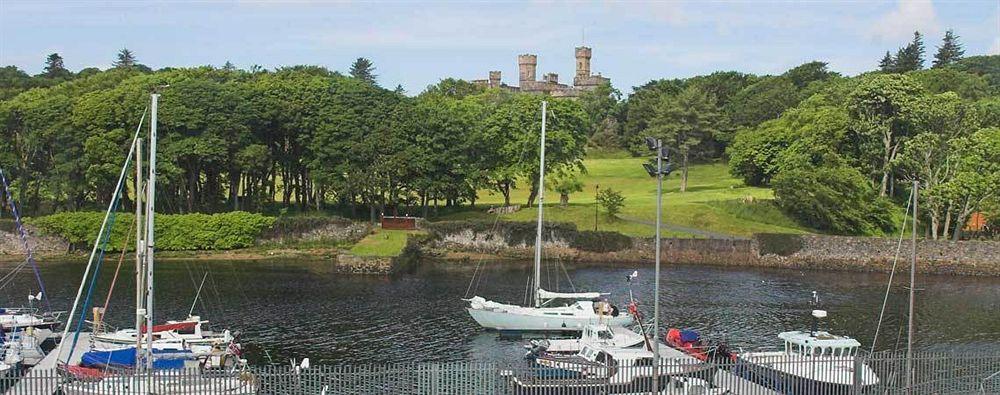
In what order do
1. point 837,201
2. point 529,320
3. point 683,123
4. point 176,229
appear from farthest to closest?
1. point 683,123
2. point 837,201
3. point 176,229
4. point 529,320

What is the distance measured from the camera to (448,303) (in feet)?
198

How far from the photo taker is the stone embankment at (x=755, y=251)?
7681 centimetres

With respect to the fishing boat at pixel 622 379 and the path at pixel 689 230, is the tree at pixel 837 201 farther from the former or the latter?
the fishing boat at pixel 622 379

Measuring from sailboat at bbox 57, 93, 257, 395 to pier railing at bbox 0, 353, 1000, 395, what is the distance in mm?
99

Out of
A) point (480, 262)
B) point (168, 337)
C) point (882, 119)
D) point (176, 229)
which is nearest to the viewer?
point (168, 337)

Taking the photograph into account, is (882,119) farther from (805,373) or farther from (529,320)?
(805,373)

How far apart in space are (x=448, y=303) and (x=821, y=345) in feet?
83.4

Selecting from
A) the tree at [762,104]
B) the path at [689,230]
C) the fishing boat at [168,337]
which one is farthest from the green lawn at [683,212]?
the fishing boat at [168,337]

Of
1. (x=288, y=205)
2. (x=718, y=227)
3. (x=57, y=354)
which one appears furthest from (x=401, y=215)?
(x=57, y=354)

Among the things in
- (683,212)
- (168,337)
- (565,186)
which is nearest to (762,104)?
(683,212)

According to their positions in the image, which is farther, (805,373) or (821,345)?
(821,345)

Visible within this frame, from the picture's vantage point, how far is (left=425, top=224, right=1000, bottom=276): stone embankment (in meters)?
76.8

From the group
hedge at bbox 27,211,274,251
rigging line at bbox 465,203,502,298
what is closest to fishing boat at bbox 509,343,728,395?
rigging line at bbox 465,203,502,298

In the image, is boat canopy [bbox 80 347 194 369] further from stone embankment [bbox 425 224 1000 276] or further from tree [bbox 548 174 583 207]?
tree [bbox 548 174 583 207]
